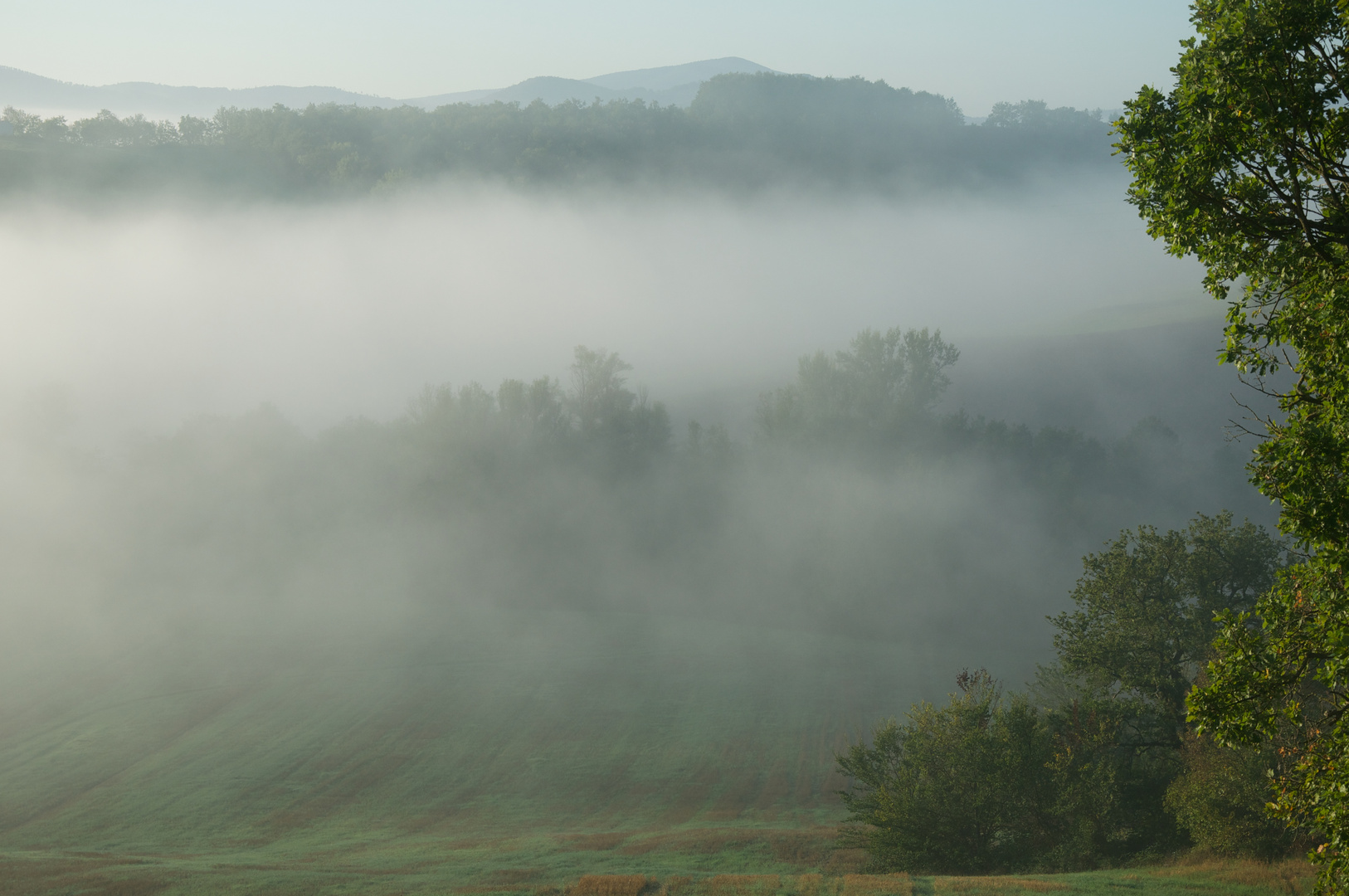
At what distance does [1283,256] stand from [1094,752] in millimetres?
31692

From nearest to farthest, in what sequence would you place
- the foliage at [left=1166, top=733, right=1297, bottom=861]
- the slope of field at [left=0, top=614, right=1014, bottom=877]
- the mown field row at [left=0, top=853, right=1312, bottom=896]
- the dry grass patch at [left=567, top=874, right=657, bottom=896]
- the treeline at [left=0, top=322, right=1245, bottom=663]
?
the mown field row at [left=0, top=853, right=1312, bottom=896]
the foliage at [left=1166, top=733, right=1297, bottom=861]
the dry grass patch at [left=567, top=874, right=657, bottom=896]
the slope of field at [left=0, top=614, right=1014, bottom=877]
the treeline at [left=0, top=322, right=1245, bottom=663]

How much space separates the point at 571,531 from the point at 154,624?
49.1 m

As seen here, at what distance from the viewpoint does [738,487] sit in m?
123

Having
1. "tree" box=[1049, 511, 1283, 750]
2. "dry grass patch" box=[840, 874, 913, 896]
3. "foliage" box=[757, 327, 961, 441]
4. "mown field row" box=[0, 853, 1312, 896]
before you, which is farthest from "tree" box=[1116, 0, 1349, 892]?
"foliage" box=[757, 327, 961, 441]

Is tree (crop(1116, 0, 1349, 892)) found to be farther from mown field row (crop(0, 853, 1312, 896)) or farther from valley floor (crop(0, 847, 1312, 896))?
valley floor (crop(0, 847, 1312, 896))

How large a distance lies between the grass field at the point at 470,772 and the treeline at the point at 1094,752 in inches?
153

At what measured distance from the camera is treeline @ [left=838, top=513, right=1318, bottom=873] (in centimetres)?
3638

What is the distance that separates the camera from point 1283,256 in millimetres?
13336

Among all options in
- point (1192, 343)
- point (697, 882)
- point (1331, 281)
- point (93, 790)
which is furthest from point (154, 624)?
point (1192, 343)

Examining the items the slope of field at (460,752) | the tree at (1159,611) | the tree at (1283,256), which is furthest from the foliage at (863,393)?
the tree at (1283,256)

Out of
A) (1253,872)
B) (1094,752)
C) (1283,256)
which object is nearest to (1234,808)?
(1253,872)

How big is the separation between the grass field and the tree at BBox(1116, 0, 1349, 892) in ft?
66.5

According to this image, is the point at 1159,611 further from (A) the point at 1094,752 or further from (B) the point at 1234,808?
(B) the point at 1234,808

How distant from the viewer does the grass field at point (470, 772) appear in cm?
3689
